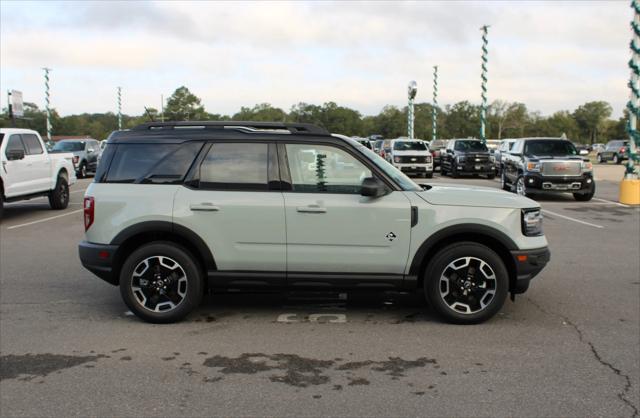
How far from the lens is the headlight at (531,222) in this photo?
5406 millimetres

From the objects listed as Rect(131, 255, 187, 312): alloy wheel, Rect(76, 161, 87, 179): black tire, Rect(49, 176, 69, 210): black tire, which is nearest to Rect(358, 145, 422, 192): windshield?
Rect(131, 255, 187, 312): alloy wheel

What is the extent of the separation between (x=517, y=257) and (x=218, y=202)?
2.79 metres

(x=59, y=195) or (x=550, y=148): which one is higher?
(x=550, y=148)

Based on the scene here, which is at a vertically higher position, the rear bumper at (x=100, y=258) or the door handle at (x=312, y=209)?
the door handle at (x=312, y=209)

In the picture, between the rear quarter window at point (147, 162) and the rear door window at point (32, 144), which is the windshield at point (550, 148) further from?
the rear quarter window at point (147, 162)

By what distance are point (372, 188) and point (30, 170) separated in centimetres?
1106

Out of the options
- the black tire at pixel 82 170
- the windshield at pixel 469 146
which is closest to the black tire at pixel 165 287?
the windshield at pixel 469 146

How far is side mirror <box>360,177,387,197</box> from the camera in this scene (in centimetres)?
519

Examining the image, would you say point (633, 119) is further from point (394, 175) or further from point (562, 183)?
point (394, 175)

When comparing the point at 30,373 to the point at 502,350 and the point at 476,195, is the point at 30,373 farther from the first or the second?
the point at 476,195

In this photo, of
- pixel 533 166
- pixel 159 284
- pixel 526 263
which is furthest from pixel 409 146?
pixel 159 284

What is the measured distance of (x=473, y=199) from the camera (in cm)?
543

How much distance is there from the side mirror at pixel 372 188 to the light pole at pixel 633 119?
13567mm

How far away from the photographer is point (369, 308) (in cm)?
605
